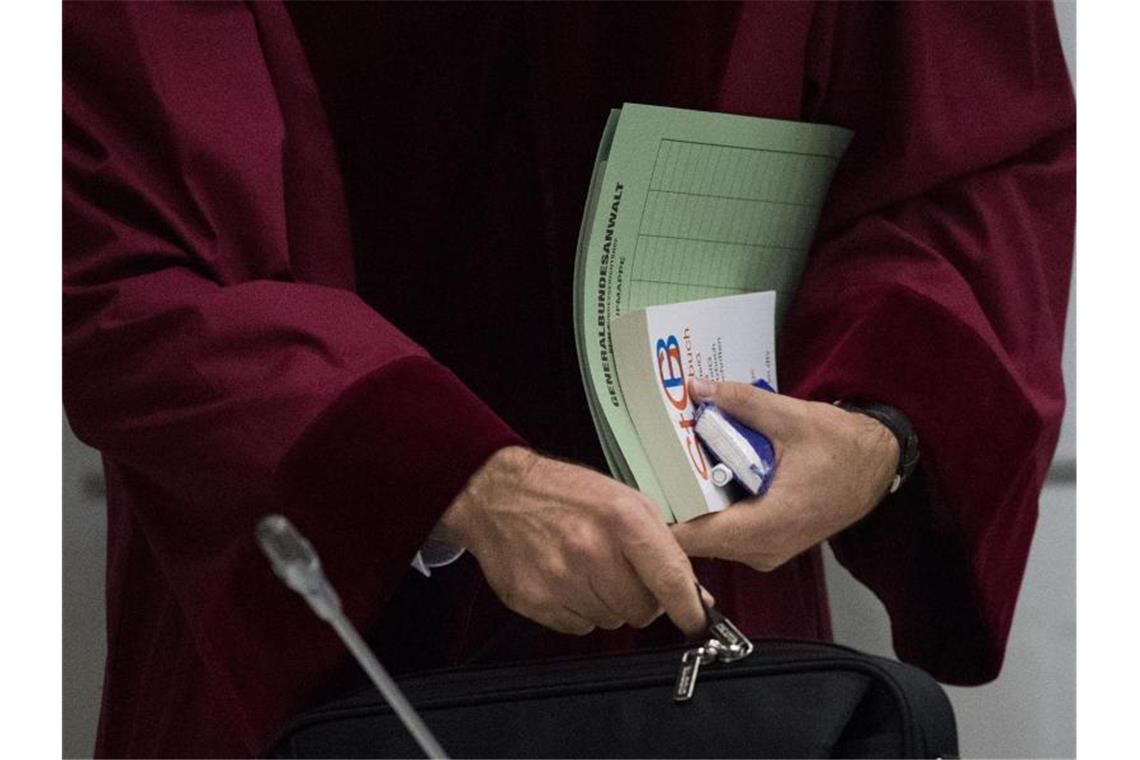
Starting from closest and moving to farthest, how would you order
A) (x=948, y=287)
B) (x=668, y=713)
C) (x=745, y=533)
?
(x=668, y=713)
(x=745, y=533)
(x=948, y=287)

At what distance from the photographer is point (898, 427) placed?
0.75 metres

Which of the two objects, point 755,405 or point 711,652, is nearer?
point 711,652

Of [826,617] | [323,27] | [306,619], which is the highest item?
[323,27]

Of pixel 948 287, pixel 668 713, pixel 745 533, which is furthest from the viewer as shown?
pixel 948 287

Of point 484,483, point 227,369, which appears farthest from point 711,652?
point 227,369

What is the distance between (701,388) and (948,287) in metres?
0.16

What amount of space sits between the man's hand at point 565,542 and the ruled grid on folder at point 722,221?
129mm

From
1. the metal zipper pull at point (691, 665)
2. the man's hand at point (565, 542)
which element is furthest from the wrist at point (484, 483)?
the metal zipper pull at point (691, 665)

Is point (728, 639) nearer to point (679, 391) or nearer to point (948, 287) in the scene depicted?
point (679, 391)

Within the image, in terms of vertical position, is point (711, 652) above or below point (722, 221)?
below

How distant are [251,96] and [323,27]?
0.30 ft

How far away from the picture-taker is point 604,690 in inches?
23.3
